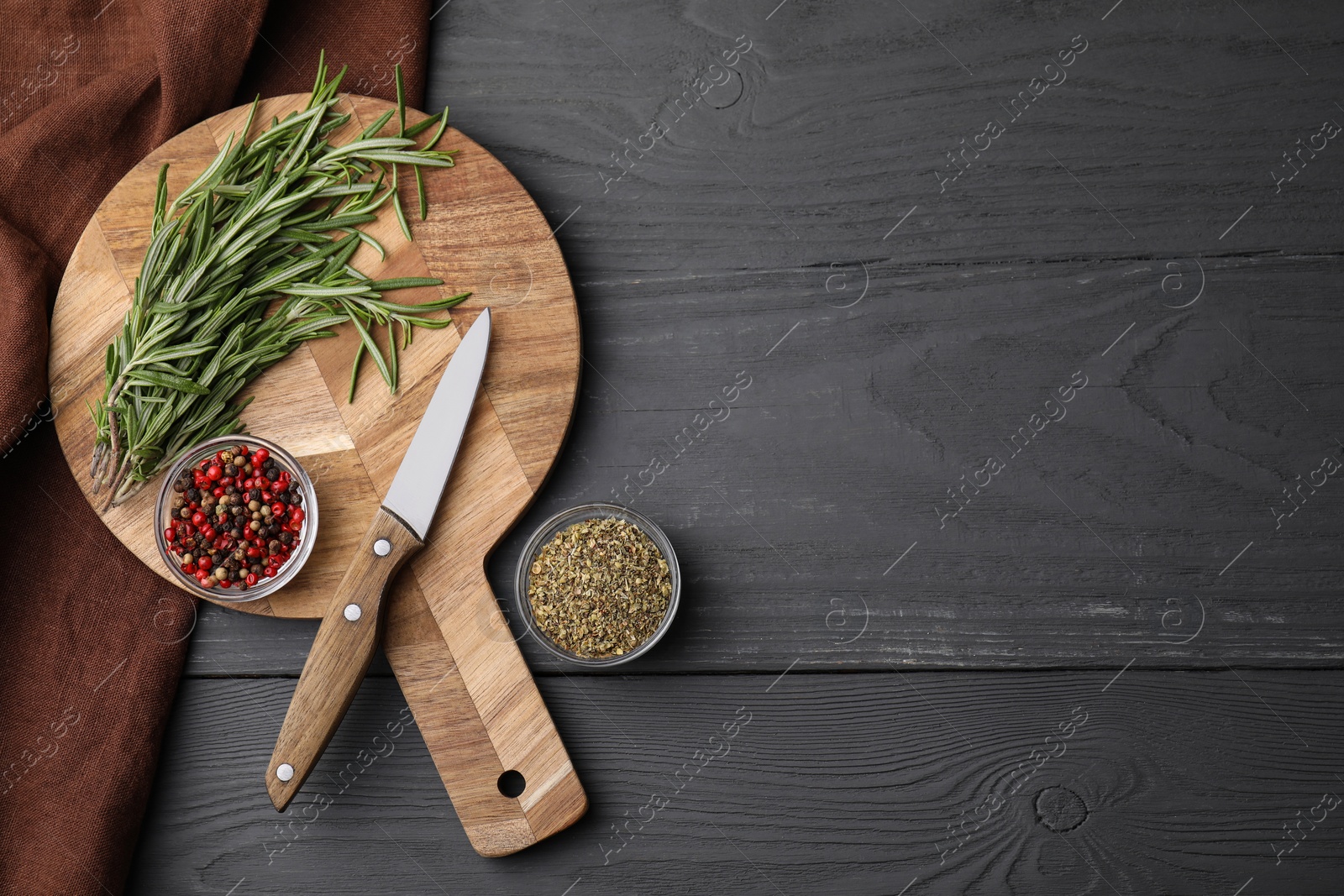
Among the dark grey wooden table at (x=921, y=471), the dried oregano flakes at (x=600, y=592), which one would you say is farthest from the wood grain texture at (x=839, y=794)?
the dried oregano flakes at (x=600, y=592)

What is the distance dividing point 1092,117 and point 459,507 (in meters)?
1.23

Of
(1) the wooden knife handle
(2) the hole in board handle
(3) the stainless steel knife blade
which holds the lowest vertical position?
(2) the hole in board handle

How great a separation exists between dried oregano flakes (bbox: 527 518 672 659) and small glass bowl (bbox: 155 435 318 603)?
1.15 feet

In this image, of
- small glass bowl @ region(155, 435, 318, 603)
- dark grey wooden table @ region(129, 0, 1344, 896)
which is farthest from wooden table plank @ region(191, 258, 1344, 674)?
small glass bowl @ region(155, 435, 318, 603)

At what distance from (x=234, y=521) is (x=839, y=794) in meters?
1.04

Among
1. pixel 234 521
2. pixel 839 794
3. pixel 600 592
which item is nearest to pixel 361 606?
pixel 234 521

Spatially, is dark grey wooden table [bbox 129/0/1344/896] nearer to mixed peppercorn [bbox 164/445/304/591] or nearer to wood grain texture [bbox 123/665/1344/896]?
wood grain texture [bbox 123/665/1344/896]

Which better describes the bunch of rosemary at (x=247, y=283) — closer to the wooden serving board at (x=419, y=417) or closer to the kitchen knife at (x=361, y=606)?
the wooden serving board at (x=419, y=417)

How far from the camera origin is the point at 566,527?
4.87 ft

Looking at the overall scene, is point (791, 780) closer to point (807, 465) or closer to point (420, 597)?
point (807, 465)

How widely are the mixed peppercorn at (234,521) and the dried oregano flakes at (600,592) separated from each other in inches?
15.5

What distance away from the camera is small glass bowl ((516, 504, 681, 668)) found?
1.42 meters

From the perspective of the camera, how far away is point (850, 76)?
5.12ft

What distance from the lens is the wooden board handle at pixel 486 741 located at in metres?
1.42
